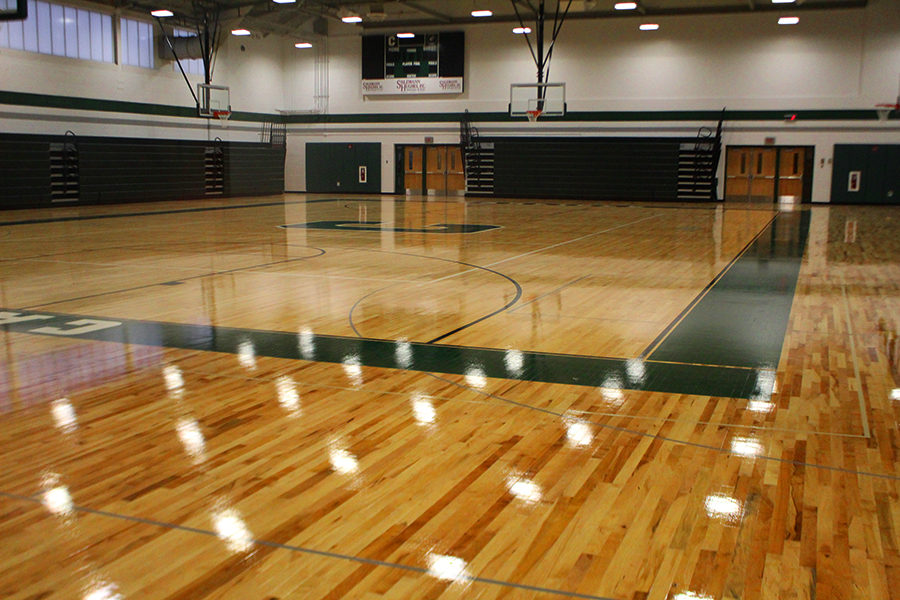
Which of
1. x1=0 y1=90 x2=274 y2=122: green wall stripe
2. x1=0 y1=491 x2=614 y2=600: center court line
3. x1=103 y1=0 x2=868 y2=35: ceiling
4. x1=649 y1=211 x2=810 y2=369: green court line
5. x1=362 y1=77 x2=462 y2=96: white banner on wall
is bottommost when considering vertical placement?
x1=0 y1=491 x2=614 y2=600: center court line

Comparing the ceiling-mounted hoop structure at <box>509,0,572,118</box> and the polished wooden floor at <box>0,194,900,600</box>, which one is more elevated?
the ceiling-mounted hoop structure at <box>509,0,572,118</box>

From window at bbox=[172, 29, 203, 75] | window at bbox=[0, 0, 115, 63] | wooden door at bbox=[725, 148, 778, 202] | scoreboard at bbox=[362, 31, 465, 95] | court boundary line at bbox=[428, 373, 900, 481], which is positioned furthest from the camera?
scoreboard at bbox=[362, 31, 465, 95]

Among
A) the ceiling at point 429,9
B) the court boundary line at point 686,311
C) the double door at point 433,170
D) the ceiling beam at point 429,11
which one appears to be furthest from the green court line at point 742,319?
the double door at point 433,170

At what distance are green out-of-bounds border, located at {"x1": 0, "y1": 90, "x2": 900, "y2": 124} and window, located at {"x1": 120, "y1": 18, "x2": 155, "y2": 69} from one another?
3.90ft

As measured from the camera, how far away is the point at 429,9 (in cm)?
2669

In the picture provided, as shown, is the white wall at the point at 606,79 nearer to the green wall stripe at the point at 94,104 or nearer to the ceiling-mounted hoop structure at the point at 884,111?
the green wall stripe at the point at 94,104

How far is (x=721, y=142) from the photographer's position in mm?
26672

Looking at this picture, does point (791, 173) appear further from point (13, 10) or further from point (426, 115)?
point (13, 10)

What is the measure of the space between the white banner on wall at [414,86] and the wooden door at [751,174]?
9.26 meters

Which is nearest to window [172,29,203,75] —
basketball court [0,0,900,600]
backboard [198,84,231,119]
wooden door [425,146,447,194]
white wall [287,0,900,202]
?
backboard [198,84,231,119]

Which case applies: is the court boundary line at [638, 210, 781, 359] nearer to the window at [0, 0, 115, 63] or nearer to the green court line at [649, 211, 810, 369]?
the green court line at [649, 211, 810, 369]

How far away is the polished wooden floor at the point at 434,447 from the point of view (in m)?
2.80

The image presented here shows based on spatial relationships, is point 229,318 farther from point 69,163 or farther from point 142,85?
point 142,85

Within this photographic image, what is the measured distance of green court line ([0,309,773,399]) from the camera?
5.21 meters
